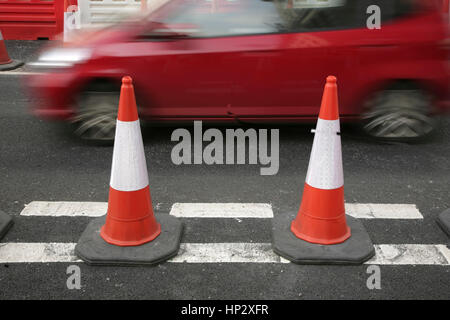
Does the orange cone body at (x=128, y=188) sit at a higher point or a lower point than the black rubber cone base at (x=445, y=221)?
higher

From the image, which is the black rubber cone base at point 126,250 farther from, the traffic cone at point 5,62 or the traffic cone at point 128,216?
the traffic cone at point 5,62

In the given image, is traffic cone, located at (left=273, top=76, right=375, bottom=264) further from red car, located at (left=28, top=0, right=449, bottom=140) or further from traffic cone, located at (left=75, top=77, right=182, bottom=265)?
red car, located at (left=28, top=0, right=449, bottom=140)

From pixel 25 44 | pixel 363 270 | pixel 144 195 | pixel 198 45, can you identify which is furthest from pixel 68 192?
pixel 25 44

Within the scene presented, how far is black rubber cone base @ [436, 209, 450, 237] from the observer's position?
3836mm

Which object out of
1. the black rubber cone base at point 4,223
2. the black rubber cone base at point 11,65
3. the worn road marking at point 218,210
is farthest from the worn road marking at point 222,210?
the black rubber cone base at point 11,65

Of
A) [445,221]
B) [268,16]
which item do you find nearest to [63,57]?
[268,16]

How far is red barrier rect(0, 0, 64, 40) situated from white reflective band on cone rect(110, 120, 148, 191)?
900 centimetres

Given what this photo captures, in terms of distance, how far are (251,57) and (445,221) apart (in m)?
2.34

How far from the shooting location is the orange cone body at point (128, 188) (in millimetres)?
3422

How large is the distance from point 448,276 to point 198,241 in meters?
1.60

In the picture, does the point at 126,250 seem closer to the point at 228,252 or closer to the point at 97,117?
the point at 228,252

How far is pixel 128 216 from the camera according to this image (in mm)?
3521

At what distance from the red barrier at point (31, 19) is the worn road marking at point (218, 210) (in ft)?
27.0
